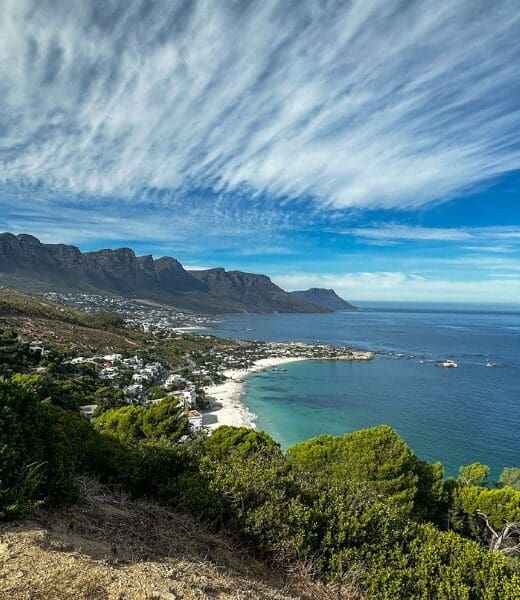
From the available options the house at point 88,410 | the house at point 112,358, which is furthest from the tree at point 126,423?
the house at point 112,358

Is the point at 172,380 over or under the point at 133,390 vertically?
under

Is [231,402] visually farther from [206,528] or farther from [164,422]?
[206,528]

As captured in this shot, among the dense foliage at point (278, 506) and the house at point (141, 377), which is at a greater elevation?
the dense foliage at point (278, 506)

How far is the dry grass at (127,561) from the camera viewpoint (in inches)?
160

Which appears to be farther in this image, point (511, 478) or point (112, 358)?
point (112, 358)

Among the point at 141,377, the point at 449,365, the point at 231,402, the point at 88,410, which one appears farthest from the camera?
the point at 449,365

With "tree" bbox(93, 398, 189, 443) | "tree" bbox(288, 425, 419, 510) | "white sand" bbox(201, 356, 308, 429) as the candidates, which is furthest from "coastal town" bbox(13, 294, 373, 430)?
"tree" bbox(288, 425, 419, 510)

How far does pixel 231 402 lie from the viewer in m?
45.0

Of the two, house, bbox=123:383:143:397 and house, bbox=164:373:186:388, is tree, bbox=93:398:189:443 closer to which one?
house, bbox=123:383:143:397

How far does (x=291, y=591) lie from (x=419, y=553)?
2.51m

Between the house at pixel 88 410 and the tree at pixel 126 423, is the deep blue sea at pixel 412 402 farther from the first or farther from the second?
the tree at pixel 126 423

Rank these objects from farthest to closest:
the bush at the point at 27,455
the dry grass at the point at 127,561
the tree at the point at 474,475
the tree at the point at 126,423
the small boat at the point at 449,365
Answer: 1. the small boat at the point at 449,365
2. the tree at the point at 126,423
3. the tree at the point at 474,475
4. the bush at the point at 27,455
5. the dry grass at the point at 127,561

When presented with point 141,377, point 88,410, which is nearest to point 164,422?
point 88,410

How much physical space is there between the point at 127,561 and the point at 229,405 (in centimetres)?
3974
